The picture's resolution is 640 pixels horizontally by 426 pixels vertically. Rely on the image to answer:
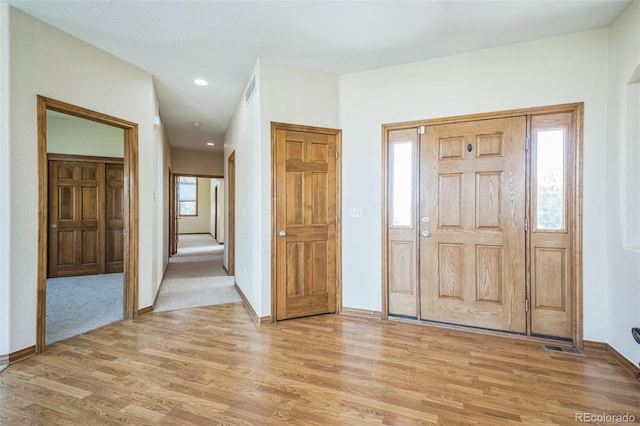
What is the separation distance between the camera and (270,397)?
194 centimetres

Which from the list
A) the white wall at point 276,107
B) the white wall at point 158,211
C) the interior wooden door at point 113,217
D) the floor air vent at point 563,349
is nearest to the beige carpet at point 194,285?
the white wall at point 158,211

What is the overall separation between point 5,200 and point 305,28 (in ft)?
8.97

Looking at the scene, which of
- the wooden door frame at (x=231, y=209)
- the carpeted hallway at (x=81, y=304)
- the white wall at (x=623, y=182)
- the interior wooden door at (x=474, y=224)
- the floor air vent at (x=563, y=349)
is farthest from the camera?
the wooden door frame at (x=231, y=209)

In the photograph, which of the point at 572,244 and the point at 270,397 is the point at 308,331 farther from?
the point at 572,244

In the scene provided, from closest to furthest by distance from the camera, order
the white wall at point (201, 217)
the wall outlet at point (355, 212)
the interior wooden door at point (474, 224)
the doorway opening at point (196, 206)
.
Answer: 1. the interior wooden door at point (474, 224)
2. the wall outlet at point (355, 212)
3. the doorway opening at point (196, 206)
4. the white wall at point (201, 217)

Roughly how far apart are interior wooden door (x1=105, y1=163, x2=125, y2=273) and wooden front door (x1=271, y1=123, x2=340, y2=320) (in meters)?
4.12

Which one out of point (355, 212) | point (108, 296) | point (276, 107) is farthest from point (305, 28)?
point (108, 296)

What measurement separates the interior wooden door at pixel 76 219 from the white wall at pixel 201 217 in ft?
27.6

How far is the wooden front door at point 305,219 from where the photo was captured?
10.8 ft

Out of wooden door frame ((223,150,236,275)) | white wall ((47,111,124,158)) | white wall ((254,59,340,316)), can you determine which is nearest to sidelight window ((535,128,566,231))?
white wall ((254,59,340,316))

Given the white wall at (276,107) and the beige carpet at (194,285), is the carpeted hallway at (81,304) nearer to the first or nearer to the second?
the beige carpet at (194,285)

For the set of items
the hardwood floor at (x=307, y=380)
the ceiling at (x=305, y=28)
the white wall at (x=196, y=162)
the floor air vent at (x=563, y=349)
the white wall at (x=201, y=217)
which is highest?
the ceiling at (x=305, y=28)

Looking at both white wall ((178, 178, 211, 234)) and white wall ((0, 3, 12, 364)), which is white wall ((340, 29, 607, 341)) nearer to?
white wall ((0, 3, 12, 364))

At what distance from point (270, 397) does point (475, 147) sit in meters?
2.81
